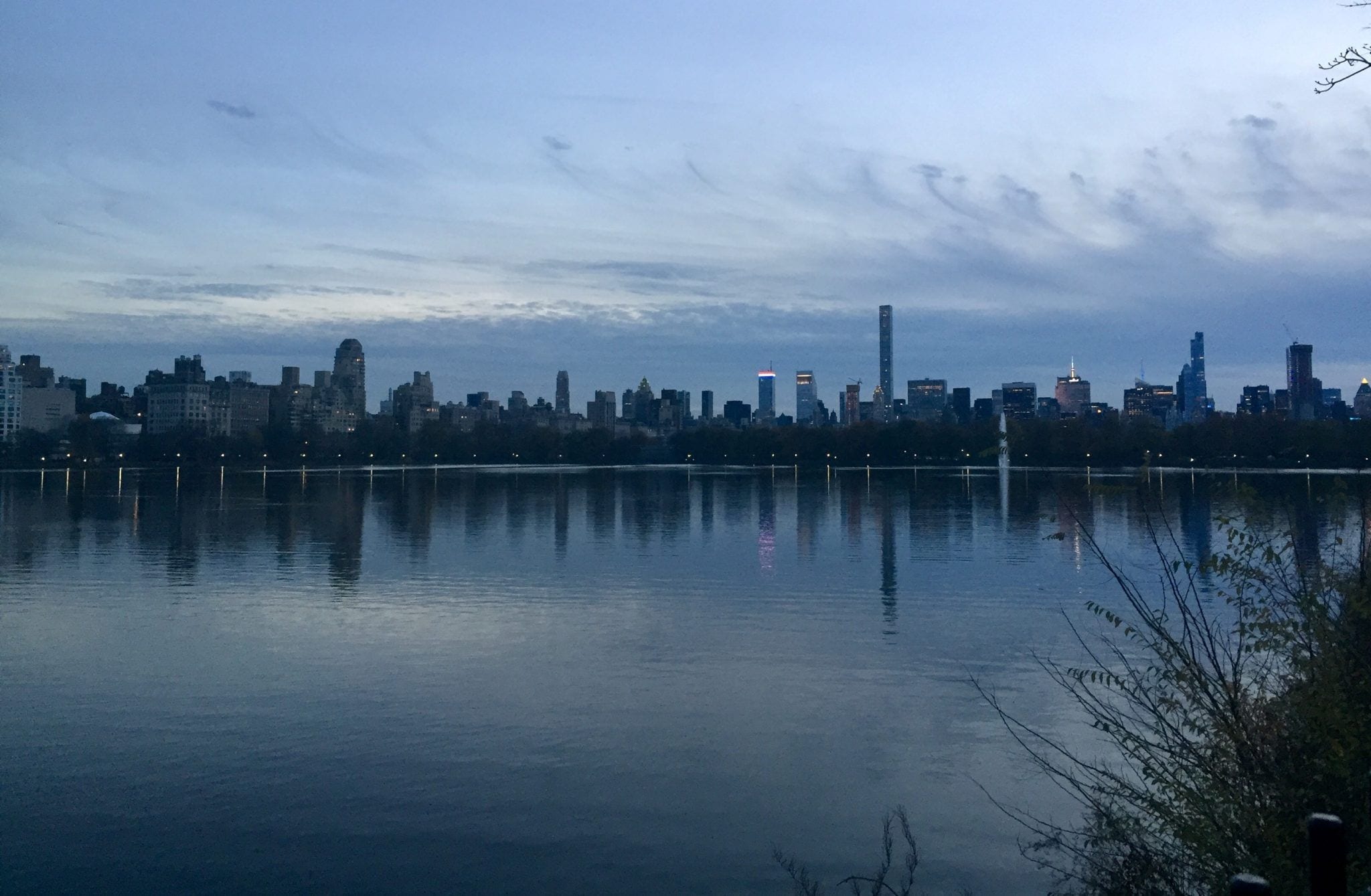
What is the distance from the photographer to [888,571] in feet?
89.7

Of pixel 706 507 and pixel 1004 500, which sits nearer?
pixel 706 507

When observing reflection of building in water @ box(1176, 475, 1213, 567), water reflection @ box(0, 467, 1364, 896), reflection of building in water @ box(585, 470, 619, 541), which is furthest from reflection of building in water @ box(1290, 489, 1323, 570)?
reflection of building in water @ box(585, 470, 619, 541)

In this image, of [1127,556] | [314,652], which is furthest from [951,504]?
[314,652]

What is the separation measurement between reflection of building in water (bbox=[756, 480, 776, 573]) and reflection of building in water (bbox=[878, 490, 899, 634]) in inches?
116

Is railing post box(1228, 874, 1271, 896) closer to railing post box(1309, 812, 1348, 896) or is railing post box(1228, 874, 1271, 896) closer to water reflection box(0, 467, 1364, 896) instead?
railing post box(1309, 812, 1348, 896)

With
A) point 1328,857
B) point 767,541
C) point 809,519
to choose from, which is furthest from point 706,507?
point 1328,857

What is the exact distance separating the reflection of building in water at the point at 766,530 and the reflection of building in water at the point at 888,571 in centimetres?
294

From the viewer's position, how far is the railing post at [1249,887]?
3441mm

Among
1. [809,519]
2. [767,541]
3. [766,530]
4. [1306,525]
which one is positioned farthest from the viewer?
[809,519]

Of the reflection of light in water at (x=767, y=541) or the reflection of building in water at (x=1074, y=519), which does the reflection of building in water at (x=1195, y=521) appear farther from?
the reflection of light in water at (x=767, y=541)

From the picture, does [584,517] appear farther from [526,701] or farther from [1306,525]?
[526,701]

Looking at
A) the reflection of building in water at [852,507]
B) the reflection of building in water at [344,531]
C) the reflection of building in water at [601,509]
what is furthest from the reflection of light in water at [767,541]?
the reflection of building in water at [344,531]

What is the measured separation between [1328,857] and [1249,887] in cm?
45

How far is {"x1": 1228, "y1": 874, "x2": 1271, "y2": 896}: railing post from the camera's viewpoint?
3.44 m
